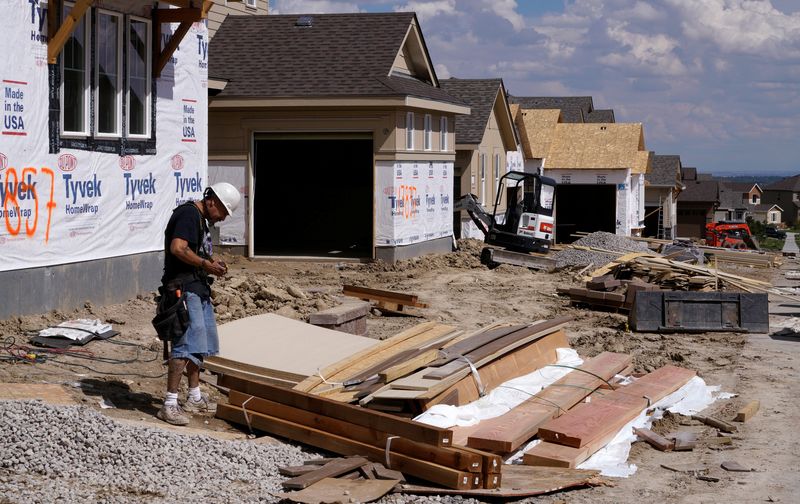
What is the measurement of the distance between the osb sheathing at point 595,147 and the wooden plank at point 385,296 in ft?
99.6

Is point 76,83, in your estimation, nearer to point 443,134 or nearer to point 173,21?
point 173,21

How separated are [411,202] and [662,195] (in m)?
43.2

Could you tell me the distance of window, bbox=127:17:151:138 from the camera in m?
15.0

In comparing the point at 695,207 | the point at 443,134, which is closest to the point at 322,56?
the point at 443,134

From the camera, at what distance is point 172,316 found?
893cm

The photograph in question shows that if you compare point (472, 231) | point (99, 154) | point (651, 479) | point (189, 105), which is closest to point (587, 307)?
point (189, 105)

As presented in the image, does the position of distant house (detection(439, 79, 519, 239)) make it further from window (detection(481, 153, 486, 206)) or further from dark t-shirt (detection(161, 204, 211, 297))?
dark t-shirt (detection(161, 204, 211, 297))

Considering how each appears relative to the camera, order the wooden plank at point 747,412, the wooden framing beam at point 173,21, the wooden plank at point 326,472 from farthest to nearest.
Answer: the wooden framing beam at point 173,21
the wooden plank at point 747,412
the wooden plank at point 326,472

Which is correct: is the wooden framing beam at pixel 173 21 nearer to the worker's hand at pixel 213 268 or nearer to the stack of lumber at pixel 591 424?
the worker's hand at pixel 213 268

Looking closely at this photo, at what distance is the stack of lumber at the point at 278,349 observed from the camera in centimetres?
1043

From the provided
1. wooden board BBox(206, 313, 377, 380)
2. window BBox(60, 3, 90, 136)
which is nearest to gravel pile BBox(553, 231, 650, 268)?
wooden board BBox(206, 313, 377, 380)

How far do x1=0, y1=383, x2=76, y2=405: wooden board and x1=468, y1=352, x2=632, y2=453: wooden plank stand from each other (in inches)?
144

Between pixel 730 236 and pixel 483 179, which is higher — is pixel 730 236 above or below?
below

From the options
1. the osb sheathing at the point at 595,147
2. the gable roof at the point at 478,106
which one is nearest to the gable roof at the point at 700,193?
the osb sheathing at the point at 595,147
